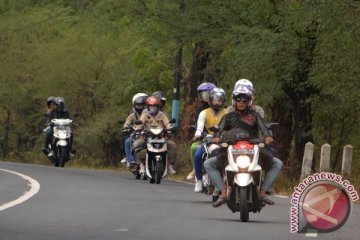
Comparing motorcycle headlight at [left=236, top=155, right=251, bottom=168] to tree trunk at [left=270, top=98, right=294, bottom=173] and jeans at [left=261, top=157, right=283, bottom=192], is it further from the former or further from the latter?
tree trunk at [left=270, top=98, right=294, bottom=173]

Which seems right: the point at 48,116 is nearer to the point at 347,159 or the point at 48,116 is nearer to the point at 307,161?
the point at 307,161

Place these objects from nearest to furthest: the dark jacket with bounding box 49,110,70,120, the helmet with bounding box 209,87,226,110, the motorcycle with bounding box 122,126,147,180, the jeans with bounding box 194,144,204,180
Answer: the helmet with bounding box 209,87,226,110, the jeans with bounding box 194,144,204,180, the motorcycle with bounding box 122,126,147,180, the dark jacket with bounding box 49,110,70,120

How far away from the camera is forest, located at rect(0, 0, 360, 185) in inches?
981

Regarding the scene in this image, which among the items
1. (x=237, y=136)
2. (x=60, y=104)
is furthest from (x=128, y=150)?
(x=237, y=136)

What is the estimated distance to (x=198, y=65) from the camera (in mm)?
37531

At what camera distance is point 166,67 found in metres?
50.2

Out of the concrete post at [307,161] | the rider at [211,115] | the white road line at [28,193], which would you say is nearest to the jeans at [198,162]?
the rider at [211,115]

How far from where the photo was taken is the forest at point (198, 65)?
24.9m

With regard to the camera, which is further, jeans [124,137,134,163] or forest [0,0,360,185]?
jeans [124,137,134,163]

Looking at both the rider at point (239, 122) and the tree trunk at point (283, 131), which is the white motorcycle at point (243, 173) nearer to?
the rider at point (239, 122)

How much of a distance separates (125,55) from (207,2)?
27.0m

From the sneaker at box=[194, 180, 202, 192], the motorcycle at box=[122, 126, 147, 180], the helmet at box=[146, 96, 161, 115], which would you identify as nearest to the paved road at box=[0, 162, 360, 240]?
the sneaker at box=[194, 180, 202, 192]

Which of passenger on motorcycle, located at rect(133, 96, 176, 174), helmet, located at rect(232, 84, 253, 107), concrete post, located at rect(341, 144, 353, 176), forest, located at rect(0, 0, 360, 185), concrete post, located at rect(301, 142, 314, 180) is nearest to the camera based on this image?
helmet, located at rect(232, 84, 253, 107)

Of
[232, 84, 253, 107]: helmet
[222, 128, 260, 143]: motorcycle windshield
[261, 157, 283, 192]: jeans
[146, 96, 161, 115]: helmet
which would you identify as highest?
[232, 84, 253, 107]: helmet
